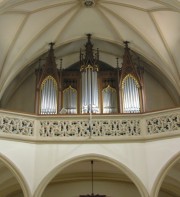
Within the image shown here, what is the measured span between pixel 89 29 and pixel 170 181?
6.69 metres

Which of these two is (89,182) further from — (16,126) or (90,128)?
(16,126)

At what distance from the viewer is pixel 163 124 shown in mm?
11812

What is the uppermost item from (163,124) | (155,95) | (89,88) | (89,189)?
(155,95)

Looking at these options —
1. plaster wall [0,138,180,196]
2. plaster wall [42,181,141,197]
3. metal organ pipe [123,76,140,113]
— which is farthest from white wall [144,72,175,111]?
plaster wall [0,138,180,196]

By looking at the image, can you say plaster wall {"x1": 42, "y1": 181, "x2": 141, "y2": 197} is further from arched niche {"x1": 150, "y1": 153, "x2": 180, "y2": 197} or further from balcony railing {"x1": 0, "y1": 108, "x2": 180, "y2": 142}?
balcony railing {"x1": 0, "y1": 108, "x2": 180, "y2": 142}

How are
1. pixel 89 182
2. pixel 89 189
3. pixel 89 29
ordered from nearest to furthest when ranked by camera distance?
pixel 89 189 → pixel 89 182 → pixel 89 29

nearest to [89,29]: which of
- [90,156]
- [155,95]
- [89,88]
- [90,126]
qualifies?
[89,88]

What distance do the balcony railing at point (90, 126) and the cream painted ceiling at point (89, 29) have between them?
3.41 metres

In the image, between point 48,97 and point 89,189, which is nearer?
point 48,97

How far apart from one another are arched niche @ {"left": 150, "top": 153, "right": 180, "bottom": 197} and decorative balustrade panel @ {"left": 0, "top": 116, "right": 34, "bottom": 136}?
13.5 feet

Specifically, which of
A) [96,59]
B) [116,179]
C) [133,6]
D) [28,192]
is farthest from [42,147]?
[133,6]

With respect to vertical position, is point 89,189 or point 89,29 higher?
point 89,29

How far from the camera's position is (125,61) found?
48.5 feet

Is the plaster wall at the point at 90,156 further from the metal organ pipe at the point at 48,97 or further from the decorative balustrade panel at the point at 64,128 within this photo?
the metal organ pipe at the point at 48,97
